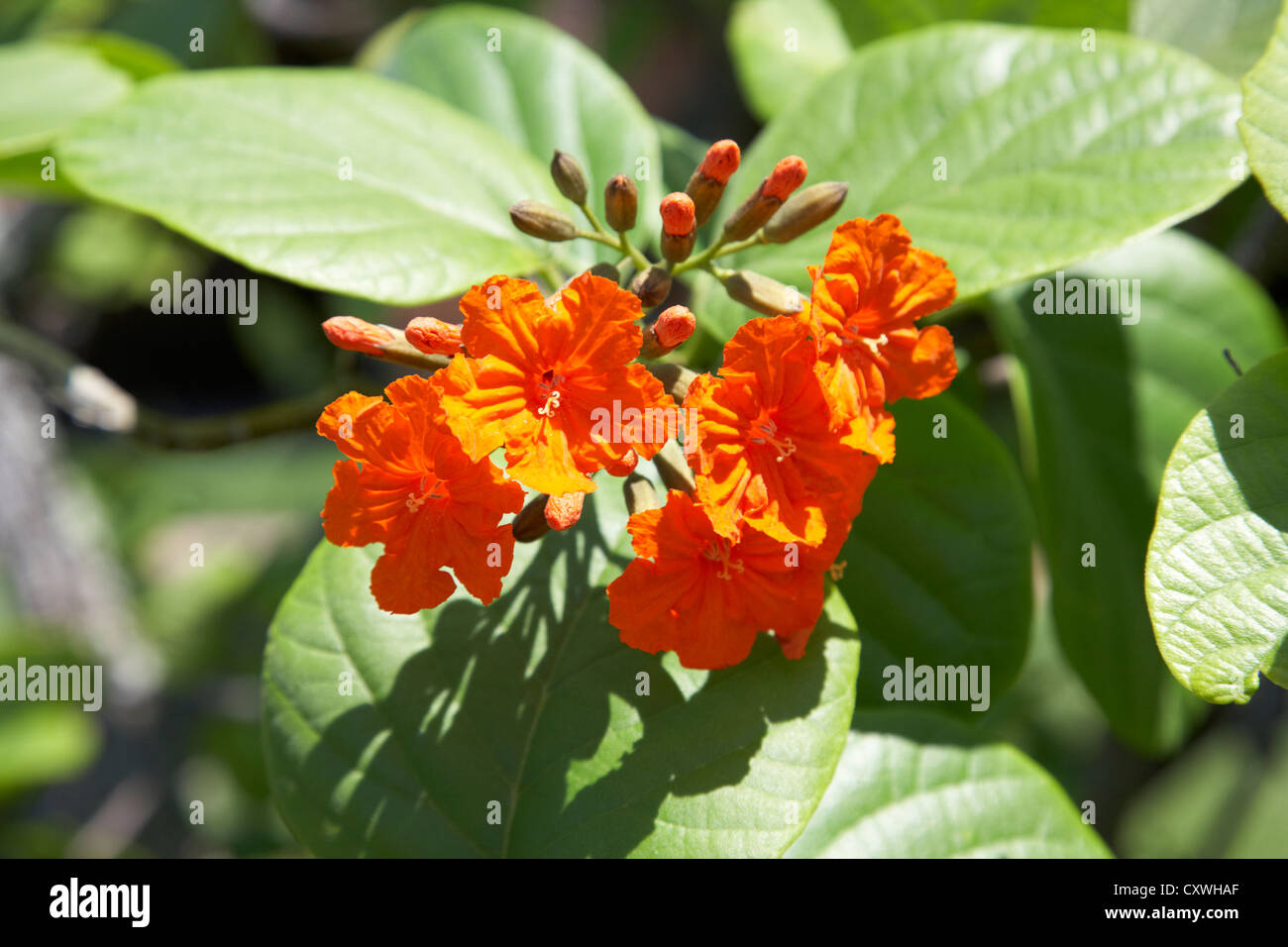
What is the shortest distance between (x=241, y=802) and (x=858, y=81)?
3.03 metres

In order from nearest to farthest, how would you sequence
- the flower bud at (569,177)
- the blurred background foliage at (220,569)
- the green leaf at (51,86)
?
the flower bud at (569,177)
the green leaf at (51,86)
the blurred background foliage at (220,569)

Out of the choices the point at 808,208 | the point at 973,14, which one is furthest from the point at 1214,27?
the point at 808,208

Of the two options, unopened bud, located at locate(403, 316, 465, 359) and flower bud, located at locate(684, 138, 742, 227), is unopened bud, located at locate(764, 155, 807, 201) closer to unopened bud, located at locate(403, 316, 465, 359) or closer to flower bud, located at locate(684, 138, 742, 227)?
flower bud, located at locate(684, 138, 742, 227)

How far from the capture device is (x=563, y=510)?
1.00m

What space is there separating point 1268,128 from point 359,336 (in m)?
1.03

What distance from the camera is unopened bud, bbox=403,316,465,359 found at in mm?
1074

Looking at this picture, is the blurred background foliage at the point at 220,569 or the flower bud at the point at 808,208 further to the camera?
the blurred background foliage at the point at 220,569

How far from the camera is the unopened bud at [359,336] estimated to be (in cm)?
114

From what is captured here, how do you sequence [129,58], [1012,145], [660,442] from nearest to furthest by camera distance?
[660,442]
[1012,145]
[129,58]

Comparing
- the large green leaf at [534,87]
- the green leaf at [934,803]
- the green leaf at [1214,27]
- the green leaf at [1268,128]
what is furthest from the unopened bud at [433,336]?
the green leaf at [1214,27]

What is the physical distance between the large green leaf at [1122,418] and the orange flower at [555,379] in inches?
32.6

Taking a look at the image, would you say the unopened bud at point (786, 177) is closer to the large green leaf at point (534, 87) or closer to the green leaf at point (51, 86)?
the large green leaf at point (534, 87)

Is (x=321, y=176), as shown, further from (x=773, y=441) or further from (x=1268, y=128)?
(x=1268, y=128)

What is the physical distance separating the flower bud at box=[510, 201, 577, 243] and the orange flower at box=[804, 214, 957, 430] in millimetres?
338
